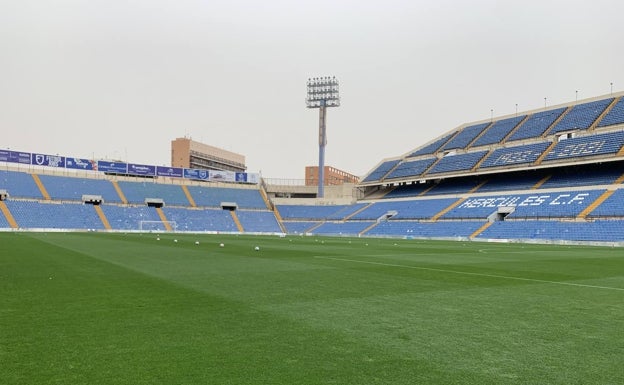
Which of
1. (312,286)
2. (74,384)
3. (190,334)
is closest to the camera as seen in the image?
(74,384)

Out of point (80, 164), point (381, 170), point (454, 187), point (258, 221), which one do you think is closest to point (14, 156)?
point (80, 164)

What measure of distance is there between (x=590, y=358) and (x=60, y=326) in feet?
21.8

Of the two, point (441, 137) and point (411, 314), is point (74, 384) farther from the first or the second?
point (441, 137)

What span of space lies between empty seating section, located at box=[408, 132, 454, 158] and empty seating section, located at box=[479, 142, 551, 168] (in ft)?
43.0

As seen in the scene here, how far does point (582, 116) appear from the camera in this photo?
178 feet

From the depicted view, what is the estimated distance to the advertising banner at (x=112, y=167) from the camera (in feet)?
Answer: 227

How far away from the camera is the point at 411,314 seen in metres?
7.45

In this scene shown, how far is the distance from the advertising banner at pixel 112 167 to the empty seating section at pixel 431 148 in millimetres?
45868

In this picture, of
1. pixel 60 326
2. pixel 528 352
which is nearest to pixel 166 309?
pixel 60 326

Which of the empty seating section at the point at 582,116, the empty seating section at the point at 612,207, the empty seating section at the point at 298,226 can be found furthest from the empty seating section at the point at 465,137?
the empty seating section at the point at 612,207

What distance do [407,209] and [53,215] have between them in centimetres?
4559

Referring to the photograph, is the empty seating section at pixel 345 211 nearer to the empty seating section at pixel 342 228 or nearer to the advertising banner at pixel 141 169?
the empty seating section at pixel 342 228

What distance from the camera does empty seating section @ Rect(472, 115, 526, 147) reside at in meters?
61.4

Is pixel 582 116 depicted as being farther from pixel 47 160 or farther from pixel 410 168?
pixel 47 160
